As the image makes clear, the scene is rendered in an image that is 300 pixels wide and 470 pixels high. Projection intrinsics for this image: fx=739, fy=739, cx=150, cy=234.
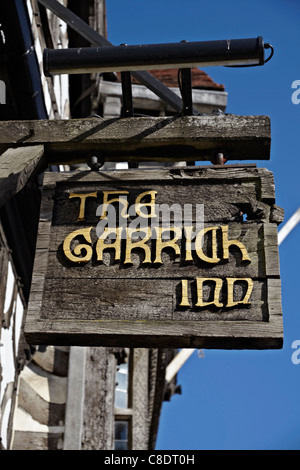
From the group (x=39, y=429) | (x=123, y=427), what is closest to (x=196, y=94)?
(x=123, y=427)

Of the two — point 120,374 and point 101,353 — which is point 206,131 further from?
point 120,374

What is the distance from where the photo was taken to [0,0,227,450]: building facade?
536 cm

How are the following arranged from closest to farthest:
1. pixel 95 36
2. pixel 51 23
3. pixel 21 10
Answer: pixel 95 36
pixel 21 10
pixel 51 23

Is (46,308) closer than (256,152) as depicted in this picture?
Yes

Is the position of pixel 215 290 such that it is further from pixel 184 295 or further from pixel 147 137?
pixel 147 137

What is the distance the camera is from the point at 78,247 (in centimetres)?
325

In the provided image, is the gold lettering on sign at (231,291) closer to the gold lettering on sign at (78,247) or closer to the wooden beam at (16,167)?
the gold lettering on sign at (78,247)

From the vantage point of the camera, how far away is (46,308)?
311 centimetres

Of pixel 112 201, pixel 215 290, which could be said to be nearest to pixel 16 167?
pixel 112 201

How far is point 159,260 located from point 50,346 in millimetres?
4982

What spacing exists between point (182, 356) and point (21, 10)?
10.4 metres

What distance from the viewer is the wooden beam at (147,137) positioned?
11.5 feet

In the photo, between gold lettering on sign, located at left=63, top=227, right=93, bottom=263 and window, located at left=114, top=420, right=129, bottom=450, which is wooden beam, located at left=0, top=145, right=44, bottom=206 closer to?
gold lettering on sign, located at left=63, top=227, right=93, bottom=263

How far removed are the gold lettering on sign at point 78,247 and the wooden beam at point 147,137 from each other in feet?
1.65
